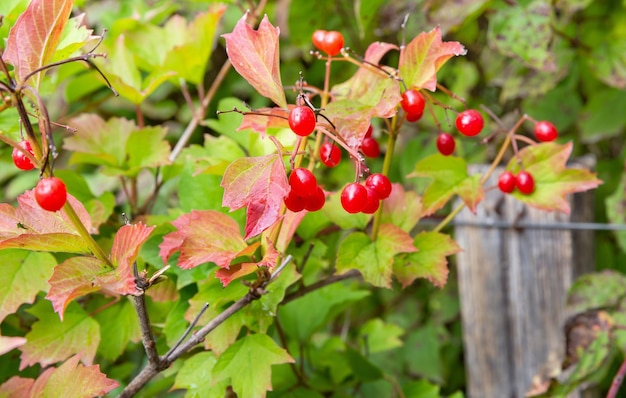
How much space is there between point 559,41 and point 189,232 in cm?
110

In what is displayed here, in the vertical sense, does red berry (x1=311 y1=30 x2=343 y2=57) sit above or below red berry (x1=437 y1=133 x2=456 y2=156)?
above

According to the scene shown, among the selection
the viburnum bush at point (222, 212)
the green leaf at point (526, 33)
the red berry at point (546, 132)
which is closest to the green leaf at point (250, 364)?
the viburnum bush at point (222, 212)

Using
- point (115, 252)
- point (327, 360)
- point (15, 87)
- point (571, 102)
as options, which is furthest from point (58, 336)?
point (571, 102)

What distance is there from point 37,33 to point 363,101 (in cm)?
35

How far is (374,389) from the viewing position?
1.31m

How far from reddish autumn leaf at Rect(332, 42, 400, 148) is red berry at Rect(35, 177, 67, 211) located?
270mm

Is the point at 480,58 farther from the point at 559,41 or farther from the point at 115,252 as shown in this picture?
the point at 115,252

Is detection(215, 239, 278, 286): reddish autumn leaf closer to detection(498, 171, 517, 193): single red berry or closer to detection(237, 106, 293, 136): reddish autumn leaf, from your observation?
detection(237, 106, 293, 136): reddish autumn leaf

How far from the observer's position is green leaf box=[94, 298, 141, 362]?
90 cm

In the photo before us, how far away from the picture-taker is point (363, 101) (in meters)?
0.75

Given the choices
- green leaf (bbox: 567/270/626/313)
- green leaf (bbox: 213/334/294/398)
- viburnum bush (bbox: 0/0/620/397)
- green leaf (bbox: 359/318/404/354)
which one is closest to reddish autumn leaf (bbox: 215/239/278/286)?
viburnum bush (bbox: 0/0/620/397)

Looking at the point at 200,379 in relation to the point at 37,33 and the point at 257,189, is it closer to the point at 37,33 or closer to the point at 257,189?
the point at 257,189

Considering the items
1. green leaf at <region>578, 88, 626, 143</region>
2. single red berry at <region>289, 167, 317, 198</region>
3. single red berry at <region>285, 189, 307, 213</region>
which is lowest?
single red berry at <region>285, 189, 307, 213</region>

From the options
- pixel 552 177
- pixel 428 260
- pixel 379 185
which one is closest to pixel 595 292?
pixel 552 177
